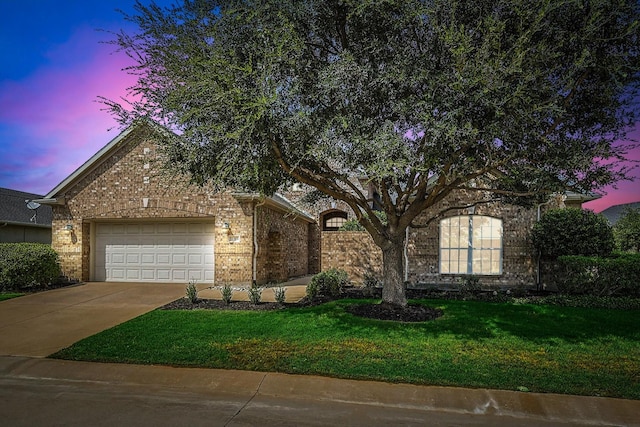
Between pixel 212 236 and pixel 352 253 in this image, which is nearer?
pixel 352 253

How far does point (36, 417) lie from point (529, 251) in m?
13.4

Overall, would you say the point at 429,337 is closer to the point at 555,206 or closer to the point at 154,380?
the point at 154,380

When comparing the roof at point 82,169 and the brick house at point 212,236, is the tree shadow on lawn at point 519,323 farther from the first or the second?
the roof at point 82,169

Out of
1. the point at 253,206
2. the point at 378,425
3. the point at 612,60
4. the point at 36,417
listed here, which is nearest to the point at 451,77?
the point at 612,60

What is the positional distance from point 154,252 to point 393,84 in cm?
1113

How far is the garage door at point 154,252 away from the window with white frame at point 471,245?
792 centimetres

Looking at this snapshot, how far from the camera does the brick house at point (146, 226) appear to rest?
13.8m

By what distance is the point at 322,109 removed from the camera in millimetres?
7410

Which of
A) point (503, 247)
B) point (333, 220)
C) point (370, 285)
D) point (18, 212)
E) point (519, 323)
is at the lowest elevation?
point (519, 323)

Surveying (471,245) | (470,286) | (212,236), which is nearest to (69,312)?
(212,236)

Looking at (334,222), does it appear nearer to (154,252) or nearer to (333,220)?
(333,220)

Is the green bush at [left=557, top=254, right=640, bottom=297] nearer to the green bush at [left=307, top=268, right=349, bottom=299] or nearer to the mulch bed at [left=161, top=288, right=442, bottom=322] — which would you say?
the mulch bed at [left=161, top=288, right=442, bottom=322]

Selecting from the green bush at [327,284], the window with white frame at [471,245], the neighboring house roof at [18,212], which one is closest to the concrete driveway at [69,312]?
the green bush at [327,284]

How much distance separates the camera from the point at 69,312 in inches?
398
